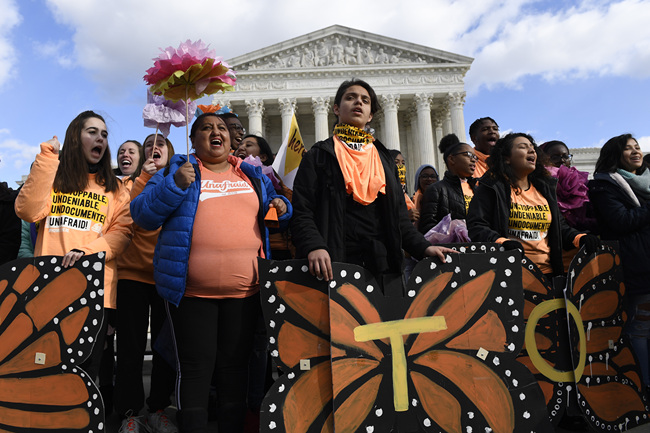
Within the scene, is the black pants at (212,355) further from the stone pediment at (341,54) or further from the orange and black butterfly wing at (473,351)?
the stone pediment at (341,54)

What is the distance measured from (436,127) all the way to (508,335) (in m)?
37.9

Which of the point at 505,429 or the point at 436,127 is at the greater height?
the point at 436,127

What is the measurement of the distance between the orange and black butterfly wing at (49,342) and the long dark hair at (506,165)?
118 inches

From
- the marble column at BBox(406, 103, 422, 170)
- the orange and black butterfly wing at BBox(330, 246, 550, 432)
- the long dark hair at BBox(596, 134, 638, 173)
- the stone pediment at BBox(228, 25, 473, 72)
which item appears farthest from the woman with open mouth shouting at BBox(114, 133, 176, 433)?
the stone pediment at BBox(228, 25, 473, 72)

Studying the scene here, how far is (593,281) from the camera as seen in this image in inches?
119

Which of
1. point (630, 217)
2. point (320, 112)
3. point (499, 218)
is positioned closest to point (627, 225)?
point (630, 217)

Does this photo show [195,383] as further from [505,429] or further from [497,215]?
[497,215]

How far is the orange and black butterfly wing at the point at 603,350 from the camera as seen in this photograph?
281cm

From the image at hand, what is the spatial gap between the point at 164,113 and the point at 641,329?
4.14m

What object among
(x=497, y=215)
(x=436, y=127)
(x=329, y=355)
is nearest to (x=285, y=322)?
(x=329, y=355)

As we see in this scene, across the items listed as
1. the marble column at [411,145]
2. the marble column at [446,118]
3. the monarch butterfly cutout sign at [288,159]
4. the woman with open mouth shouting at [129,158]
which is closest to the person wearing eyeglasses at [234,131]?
the monarch butterfly cutout sign at [288,159]

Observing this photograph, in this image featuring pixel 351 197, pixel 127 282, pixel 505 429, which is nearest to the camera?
pixel 505 429

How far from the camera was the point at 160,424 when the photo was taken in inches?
120

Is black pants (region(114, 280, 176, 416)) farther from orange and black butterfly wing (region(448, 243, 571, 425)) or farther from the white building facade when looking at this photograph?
the white building facade
